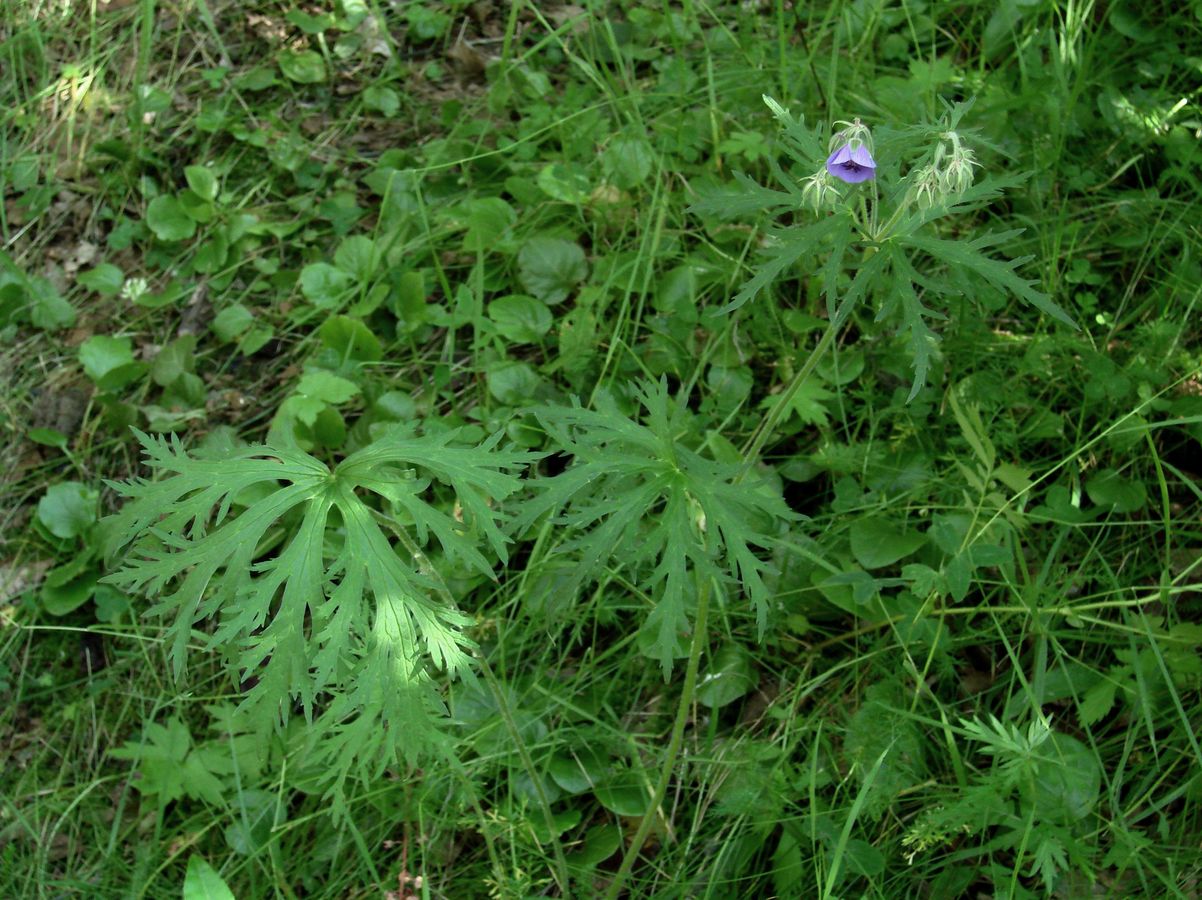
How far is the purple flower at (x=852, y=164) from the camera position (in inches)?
55.5

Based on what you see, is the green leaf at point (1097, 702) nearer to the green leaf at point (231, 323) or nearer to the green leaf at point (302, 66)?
the green leaf at point (231, 323)

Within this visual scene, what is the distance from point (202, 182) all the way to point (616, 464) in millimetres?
2522

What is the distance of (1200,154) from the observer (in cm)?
258

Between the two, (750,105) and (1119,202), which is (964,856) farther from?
(750,105)

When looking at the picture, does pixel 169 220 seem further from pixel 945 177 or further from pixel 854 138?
pixel 945 177

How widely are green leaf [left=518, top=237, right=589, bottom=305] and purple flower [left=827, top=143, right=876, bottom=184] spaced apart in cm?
153

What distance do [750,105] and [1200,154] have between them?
1.19m

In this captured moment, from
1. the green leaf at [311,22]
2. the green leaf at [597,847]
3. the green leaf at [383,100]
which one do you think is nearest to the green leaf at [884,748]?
the green leaf at [597,847]

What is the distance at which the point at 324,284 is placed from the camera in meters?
3.10

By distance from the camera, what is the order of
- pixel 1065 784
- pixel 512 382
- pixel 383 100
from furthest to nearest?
pixel 383 100 → pixel 512 382 → pixel 1065 784

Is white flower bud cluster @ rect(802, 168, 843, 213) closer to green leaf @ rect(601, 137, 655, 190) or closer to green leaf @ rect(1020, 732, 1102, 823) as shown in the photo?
green leaf @ rect(1020, 732, 1102, 823)

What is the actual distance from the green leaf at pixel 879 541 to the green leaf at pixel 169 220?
2428mm

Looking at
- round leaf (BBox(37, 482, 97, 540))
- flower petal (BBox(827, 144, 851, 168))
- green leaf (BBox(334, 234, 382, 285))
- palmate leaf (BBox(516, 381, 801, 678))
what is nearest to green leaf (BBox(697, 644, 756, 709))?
palmate leaf (BBox(516, 381, 801, 678))

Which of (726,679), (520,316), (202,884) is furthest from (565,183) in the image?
(202,884)
